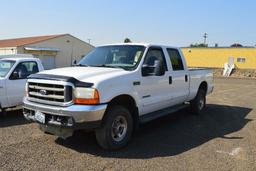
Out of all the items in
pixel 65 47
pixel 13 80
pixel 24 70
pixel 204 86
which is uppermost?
pixel 65 47

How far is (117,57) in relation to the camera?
6840mm

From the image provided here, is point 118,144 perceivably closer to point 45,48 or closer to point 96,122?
point 96,122

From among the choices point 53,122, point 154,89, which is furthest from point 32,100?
point 154,89

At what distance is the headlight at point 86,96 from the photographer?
5258 mm

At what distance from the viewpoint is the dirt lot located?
16.8 ft

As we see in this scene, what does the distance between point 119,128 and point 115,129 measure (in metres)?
0.13

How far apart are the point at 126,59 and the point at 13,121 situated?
3745 mm

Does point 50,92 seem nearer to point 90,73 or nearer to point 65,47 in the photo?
point 90,73

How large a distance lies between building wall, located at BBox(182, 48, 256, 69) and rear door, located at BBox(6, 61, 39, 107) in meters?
41.5

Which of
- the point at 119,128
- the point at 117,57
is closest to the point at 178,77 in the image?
the point at 117,57

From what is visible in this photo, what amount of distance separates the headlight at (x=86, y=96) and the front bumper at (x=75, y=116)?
0.29 ft

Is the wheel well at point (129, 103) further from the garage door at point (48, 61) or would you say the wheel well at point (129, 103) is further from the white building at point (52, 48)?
the garage door at point (48, 61)

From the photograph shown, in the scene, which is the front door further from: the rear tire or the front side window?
the front side window

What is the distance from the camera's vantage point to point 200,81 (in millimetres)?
9656
